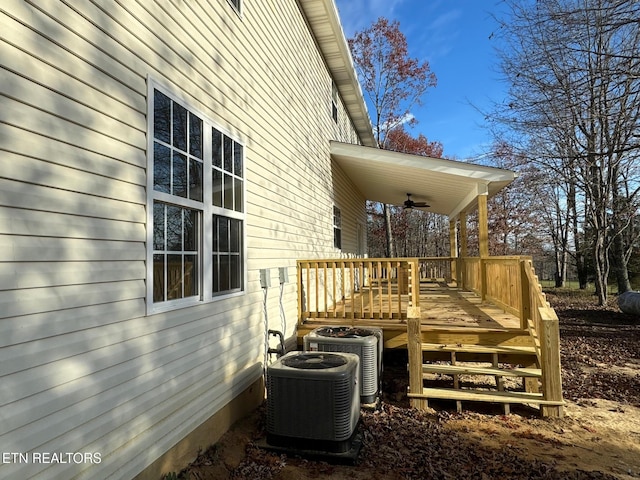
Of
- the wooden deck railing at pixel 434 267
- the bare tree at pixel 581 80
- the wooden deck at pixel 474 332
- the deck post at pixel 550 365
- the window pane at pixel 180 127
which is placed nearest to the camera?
the window pane at pixel 180 127

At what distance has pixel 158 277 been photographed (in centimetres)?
302

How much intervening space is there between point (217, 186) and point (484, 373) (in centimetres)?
396

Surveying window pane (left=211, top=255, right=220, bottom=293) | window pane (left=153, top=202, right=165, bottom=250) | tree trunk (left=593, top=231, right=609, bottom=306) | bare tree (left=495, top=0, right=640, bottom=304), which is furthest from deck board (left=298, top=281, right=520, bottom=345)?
tree trunk (left=593, top=231, right=609, bottom=306)

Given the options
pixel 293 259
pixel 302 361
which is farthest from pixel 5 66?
pixel 293 259

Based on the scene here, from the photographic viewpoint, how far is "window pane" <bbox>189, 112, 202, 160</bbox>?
3498 millimetres

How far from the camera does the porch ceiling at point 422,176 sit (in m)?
7.76

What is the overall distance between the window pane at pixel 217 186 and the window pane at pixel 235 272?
65 centimetres

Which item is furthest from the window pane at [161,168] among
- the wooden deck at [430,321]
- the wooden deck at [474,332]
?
the wooden deck at [430,321]

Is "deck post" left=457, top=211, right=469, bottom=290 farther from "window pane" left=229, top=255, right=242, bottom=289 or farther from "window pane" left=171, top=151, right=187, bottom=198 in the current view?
"window pane" left=171, top=151, right=187, bottom=198

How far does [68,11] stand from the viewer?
2.24 m

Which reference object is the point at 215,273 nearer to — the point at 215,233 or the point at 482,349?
the point at 215,233

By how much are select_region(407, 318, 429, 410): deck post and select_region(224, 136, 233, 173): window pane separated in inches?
113

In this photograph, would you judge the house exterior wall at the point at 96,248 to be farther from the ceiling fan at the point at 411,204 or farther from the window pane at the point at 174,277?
the ceiling fan at the point at 411,204

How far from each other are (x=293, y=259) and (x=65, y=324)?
4.49 meters
